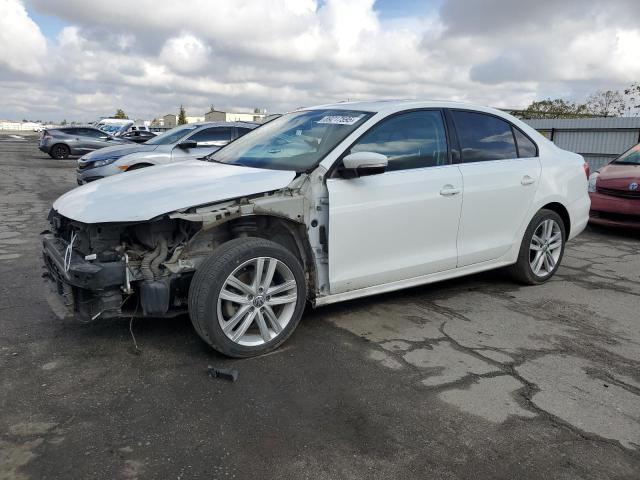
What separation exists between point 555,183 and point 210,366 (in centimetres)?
362

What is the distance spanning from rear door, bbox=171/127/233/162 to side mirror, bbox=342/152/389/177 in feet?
20.7

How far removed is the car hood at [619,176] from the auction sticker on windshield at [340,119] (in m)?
5.41

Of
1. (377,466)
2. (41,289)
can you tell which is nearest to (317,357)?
(377,466)

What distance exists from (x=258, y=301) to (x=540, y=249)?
3.02 meters

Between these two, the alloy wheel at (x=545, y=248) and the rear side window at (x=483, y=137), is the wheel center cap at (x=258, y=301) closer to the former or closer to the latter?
the rear side window at (x=483, y=137)

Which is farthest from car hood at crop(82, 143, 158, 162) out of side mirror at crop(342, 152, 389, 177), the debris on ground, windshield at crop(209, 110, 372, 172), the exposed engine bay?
the debris on ground

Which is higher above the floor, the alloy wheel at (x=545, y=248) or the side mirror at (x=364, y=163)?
the side mirror at (x=364, y=163)

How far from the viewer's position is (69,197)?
377 cm

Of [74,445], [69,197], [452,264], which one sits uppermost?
[69,197]

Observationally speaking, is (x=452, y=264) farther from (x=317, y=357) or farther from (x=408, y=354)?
(x=317, y=357)

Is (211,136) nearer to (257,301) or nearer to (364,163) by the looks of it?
(364,163)

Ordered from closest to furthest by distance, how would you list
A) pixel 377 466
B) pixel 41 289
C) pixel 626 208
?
pixel 377 466
pixel 41 289
pixel 626 208

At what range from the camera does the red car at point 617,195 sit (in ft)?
24.8

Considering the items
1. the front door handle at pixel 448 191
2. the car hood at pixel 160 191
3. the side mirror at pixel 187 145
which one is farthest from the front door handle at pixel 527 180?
the side mirror at pixel 187 145
